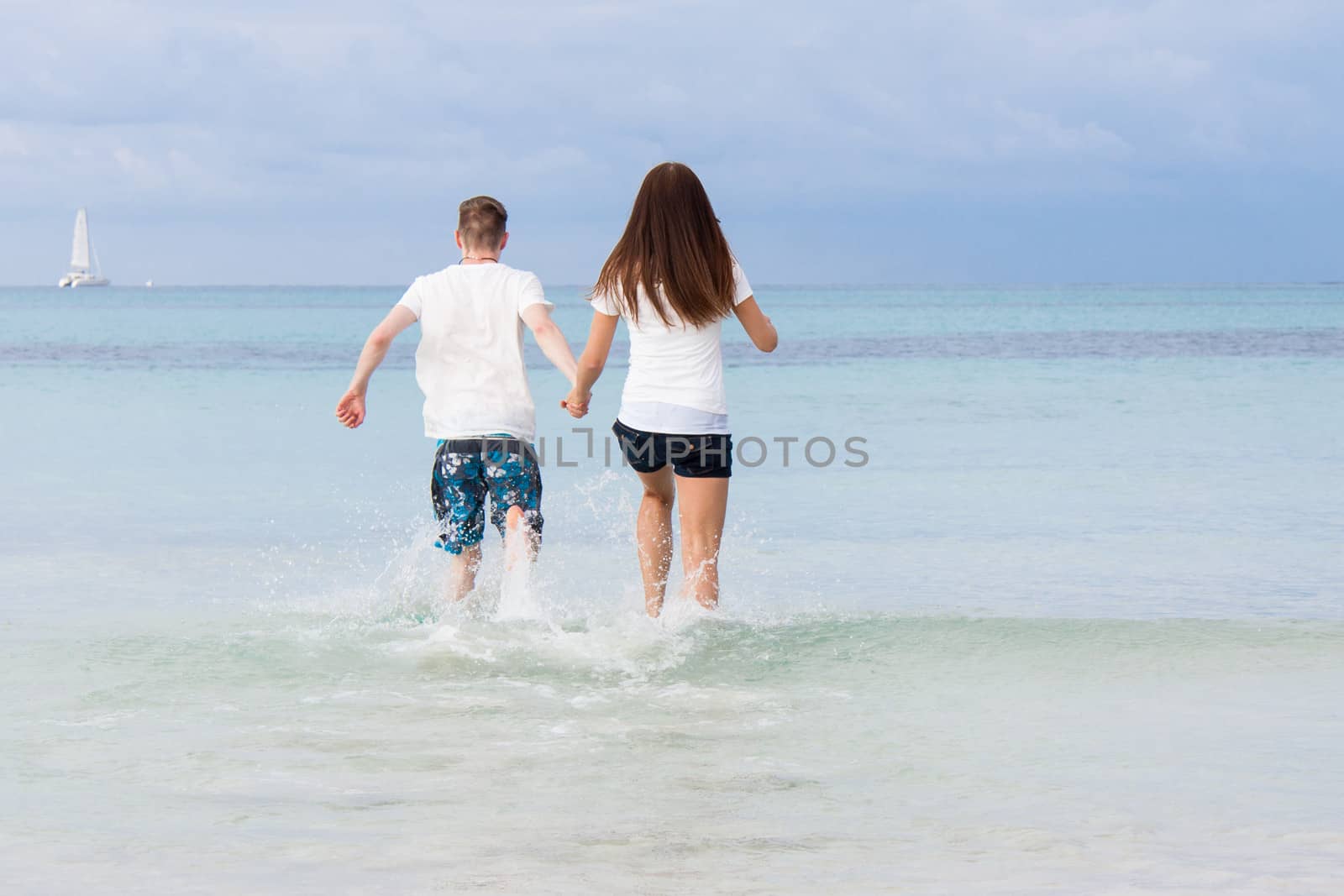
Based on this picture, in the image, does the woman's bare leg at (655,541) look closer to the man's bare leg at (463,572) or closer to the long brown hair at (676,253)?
the man's bare leg at (463,572)

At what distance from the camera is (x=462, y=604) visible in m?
5.60

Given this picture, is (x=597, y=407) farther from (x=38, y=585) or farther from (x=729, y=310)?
(x=729, y=310)

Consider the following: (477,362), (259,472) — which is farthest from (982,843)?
(259,472)

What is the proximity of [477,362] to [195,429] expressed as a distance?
11005 mm

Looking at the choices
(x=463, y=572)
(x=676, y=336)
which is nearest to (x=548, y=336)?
(x=676, y=336)

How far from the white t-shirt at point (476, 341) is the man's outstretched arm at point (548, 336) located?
4 cm

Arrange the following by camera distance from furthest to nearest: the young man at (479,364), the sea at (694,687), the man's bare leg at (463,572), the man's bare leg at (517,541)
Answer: the man's bare leg at (463,572)
the man's bare leg at (517,541)
the young man at (479,364)
the sea at (694,687)

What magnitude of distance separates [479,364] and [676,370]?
763 millimetres

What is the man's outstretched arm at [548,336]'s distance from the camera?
505cm

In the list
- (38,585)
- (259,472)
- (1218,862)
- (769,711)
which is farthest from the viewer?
(259,472)

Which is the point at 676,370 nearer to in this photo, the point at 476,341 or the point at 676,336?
the point at 676,336

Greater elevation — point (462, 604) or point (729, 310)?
point (729, 310)

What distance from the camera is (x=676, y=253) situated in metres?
4.89


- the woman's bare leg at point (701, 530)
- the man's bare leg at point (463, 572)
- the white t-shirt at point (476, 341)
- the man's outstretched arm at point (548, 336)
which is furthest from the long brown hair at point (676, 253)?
the man's bare leg at point (463, 572)
